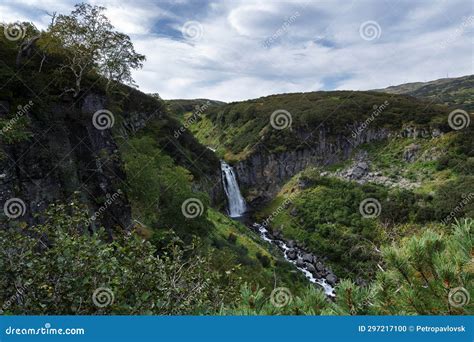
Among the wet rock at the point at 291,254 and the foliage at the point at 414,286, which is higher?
the foliage at the point at 414,286

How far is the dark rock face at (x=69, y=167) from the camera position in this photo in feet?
43.0

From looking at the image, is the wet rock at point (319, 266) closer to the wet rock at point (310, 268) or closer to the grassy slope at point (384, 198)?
the wet rock at point (310, 268)

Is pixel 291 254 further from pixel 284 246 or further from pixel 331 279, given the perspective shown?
pixel 331 279

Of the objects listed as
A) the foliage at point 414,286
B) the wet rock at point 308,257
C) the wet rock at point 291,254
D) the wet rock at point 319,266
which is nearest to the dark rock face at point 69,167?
the foliage at point 414,286

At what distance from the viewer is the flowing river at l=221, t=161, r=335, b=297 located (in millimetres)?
38812

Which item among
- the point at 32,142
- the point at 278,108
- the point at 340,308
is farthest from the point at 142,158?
the point at 278,108

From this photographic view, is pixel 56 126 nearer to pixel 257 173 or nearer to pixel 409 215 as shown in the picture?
pixel 409 215

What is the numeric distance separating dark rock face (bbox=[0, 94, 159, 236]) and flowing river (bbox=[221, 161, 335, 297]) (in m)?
17.4

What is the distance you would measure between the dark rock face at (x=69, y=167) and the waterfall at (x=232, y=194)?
39.8 meters

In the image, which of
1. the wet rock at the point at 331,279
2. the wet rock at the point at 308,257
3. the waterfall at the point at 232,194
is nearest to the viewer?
the wet rock at the point at 331,279

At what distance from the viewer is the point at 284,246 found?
47062 mm

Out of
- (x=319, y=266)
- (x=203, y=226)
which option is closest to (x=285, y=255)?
(x=319, y=266)

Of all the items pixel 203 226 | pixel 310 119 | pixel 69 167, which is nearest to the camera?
pixel 69 167

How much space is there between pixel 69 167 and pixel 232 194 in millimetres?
46348
